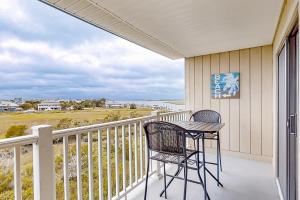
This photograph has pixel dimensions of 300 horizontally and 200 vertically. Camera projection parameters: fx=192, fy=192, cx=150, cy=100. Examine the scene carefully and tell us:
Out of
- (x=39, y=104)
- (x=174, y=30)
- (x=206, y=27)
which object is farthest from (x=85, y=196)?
(x=206, y=27)

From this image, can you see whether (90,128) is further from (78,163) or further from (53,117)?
(53,117)

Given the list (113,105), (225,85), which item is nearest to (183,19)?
(113,105)

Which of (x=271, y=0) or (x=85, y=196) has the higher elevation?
(x=271, y=0)

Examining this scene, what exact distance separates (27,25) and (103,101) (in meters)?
2.36

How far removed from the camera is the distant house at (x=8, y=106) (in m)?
2.24

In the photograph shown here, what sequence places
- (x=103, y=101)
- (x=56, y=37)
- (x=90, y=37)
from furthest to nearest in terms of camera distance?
1. (x=90, y=37)
2. (x=56, y=37)
3. (x=103, y=101)

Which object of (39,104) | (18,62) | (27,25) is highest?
(27,25)

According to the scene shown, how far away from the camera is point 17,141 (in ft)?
4.57

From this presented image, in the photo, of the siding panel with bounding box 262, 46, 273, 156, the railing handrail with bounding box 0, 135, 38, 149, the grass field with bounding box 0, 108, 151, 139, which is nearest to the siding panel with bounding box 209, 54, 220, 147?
the siding panel with bounding box 262, 46, 273, 156

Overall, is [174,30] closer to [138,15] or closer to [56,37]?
[138,15]

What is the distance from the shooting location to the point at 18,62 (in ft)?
11.8

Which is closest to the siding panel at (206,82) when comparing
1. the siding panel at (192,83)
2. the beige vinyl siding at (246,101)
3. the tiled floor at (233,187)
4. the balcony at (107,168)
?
the beige vinyl siding at (246,101)

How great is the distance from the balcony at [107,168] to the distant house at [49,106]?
809mm

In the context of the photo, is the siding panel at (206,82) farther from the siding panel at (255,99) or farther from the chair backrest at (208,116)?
the siding panel at (255,99)
